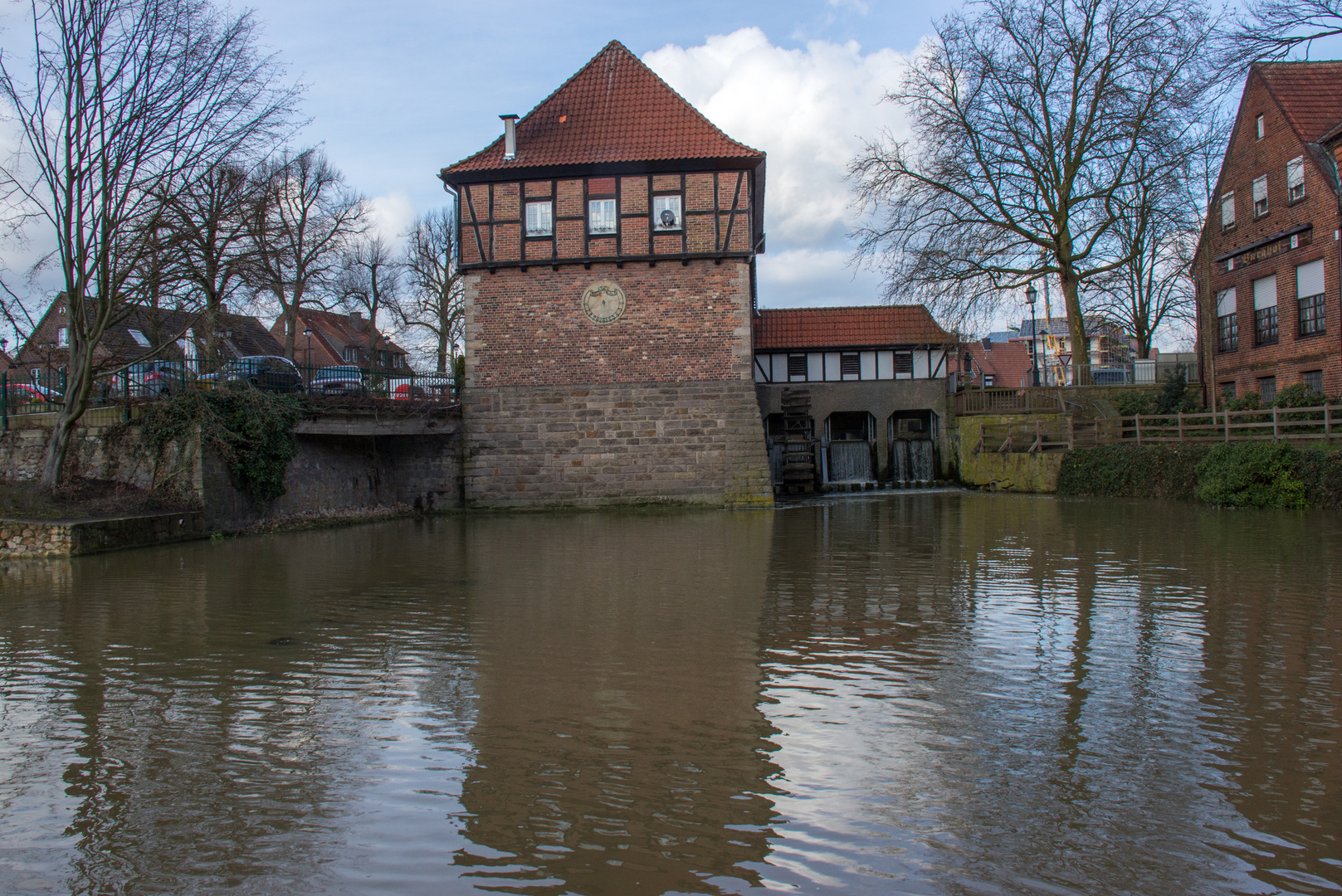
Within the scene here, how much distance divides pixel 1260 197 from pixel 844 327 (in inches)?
499

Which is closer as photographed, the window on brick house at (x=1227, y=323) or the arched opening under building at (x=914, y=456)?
the window on brick house at (x=1227, y=323)

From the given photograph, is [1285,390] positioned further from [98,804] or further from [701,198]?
[98,804]

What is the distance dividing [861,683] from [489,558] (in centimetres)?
764

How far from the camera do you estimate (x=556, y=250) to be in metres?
21.8

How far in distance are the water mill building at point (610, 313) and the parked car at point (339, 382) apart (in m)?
2.44

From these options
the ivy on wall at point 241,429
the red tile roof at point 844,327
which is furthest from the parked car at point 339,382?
the red tile roof at point 844,327

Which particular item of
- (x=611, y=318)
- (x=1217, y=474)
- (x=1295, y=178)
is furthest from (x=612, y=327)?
(x=1295, y=178)

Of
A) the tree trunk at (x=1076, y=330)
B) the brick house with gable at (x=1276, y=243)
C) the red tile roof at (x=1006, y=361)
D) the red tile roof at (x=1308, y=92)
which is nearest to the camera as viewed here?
the brick house with gable at (x=1276, y=243)

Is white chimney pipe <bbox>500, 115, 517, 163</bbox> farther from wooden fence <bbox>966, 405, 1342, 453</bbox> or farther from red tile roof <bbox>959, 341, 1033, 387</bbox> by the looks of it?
red tile roof <bbox>959, 341, 1033, 387</bbox>

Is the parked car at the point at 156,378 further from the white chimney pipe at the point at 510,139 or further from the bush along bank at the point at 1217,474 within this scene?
the bush along bank at the point at 1217,474

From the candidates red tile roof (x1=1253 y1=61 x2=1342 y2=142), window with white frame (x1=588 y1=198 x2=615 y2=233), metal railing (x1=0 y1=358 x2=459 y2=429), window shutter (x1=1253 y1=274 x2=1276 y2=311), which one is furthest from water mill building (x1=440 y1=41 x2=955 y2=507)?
window shutter (x1=1253 y1=274 x2=1276 y2=311)

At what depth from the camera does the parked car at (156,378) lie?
56.9 ft

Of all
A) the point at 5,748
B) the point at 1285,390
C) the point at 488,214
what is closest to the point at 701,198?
the point at 488,214

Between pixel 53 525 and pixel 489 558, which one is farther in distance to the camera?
pixel 53 525
